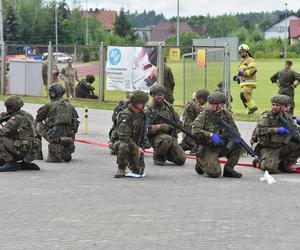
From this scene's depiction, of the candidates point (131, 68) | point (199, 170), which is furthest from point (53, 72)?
point (199, 170)

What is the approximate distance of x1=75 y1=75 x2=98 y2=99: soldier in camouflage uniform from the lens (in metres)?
26.1

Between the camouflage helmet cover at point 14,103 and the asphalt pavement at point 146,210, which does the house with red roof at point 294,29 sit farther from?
the asphalt pavement at point 146,210

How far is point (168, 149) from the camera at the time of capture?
12688 millimetres

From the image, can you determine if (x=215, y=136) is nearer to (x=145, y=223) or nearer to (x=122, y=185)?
(x=122, y=185)

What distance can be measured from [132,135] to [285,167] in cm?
273

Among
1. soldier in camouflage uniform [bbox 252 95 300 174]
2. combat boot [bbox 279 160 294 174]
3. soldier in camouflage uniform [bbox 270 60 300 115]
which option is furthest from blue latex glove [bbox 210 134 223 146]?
soldier in camouflage uniform [bbox 270 60 300 115]

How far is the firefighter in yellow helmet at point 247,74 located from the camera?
67.3 ft

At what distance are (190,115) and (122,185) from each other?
152 inches

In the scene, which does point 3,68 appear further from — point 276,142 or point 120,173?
point 276,142

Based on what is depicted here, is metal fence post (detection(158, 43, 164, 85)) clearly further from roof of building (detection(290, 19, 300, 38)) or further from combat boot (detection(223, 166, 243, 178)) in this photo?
roof of building (detection(290, 19, 300, 38))

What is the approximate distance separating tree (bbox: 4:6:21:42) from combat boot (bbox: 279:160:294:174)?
267 ft

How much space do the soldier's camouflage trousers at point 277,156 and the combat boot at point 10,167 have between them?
13.3 feet

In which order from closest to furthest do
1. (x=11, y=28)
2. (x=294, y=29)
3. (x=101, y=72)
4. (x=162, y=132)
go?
(x=162, y=132), (x=101, y=72), (x=11, y=28), (x=294, y=29)

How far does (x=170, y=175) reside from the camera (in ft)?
38.1
